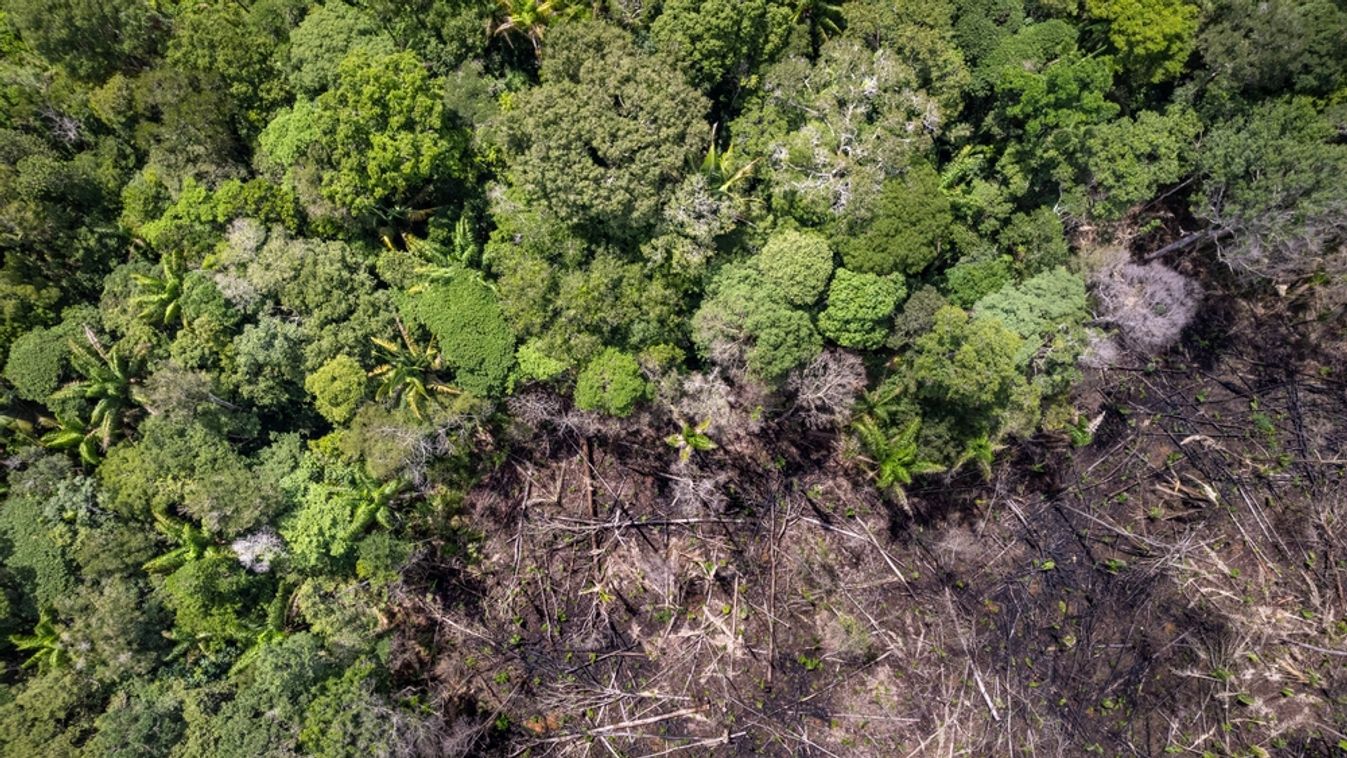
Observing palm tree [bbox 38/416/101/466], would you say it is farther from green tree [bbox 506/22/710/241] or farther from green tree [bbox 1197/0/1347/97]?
green tree [bbox 1197/0/1347/97]

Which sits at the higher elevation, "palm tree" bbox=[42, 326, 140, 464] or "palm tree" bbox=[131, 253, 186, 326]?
"palm tree" bbox=[131, 253, 186, 326]

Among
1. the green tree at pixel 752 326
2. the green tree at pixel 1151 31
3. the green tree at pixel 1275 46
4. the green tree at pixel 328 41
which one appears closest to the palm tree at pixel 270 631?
the green tree at pixel 752 326

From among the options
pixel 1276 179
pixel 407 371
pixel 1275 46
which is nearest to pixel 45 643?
pixel 407 371

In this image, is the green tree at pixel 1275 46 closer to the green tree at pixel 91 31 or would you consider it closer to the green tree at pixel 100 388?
the green tree at pixel 91 31

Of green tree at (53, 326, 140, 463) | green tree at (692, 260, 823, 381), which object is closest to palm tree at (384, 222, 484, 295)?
green tree at (692, 260, 823, 381)

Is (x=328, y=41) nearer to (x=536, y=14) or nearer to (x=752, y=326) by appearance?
(x=536, y=14)

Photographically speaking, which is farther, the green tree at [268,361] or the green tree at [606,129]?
the green tree at [268,361]
